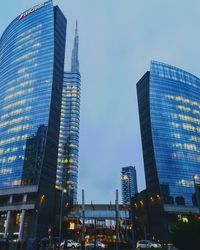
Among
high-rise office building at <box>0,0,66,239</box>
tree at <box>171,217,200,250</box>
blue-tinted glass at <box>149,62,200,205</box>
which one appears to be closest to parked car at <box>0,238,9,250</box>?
tree at <box>171,217,200,250</box>

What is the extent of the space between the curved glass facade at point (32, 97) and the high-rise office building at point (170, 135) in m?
45.4

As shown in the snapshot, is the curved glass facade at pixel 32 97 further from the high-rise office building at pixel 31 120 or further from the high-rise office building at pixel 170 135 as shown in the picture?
the high-rise office building at pixel 170 135

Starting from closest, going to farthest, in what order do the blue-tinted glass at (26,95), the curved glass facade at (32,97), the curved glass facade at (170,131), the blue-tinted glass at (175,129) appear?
the curved glass facade at (32,97) → the blue-tinted glass at (26,95) → the blue-tinted glass at (175,129) → the curved glass facade at (170,131)

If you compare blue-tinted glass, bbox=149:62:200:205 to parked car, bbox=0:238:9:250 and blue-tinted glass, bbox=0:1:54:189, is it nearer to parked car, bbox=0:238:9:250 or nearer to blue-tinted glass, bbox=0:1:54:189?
blue-tinted glass, bbox=0:1:54:189

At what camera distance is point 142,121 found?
516ft

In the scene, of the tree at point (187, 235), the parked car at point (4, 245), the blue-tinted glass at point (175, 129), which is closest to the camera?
the tree at point (187, 235)

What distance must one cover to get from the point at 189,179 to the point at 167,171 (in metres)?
11.6

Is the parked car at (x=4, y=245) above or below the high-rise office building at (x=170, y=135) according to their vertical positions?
below

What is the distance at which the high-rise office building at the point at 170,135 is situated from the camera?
13262 cm

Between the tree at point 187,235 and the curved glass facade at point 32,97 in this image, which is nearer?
the tree at point 187,235

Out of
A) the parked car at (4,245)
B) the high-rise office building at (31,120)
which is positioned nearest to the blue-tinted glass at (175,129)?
the high-rise office building at (31,120)

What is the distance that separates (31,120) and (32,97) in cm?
1294

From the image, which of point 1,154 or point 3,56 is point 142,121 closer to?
point 1,154

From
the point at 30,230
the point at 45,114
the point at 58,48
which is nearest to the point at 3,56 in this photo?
the point at 58,48
